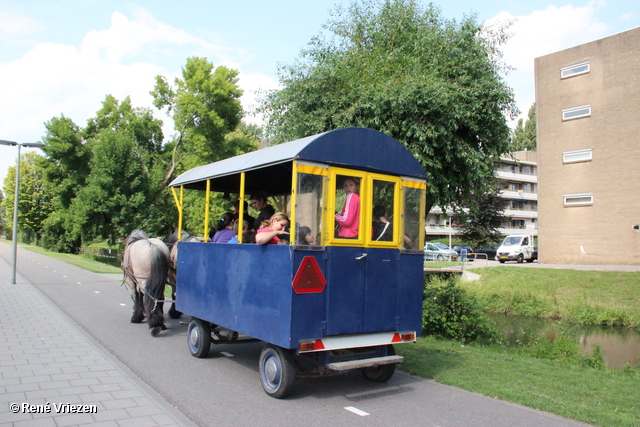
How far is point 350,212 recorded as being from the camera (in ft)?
18.6

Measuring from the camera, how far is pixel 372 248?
18.8ft

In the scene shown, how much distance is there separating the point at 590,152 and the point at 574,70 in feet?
16.2

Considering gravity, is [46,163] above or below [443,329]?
above

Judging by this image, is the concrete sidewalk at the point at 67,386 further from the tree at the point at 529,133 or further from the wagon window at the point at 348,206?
the tree at the point at 529,133

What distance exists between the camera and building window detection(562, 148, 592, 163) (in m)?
28.0

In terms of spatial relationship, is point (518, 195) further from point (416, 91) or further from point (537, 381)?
point (537, 381)

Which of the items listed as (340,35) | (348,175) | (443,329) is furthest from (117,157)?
(348,175)

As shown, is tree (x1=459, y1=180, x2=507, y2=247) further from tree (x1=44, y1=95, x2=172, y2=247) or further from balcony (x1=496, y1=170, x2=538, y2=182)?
tree (x1=44, y1=95, x2=172, y2=247)

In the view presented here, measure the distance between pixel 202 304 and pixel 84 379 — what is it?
5.74 ft

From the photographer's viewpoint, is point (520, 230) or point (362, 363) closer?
point (362, 363)

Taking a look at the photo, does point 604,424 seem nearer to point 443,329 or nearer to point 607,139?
point 443,329

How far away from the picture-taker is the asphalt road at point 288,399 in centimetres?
477

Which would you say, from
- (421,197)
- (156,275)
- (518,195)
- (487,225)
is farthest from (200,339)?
(518,195)

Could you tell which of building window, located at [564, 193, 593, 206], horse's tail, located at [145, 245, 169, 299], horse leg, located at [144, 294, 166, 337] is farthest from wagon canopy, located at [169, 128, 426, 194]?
building window, located at [564, 193, 593, 206]
